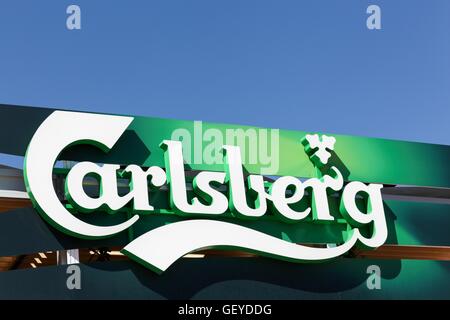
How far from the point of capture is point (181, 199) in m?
9.65

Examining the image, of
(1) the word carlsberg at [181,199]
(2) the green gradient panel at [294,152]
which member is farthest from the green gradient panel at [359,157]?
(1) the word carlsberg at [181,199]

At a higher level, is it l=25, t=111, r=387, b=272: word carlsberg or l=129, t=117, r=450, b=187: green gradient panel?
l=129, t=117, r=450, b=187: green gradient panel

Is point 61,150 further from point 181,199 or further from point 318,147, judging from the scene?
point 318,147

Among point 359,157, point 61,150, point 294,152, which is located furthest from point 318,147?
point 61,150

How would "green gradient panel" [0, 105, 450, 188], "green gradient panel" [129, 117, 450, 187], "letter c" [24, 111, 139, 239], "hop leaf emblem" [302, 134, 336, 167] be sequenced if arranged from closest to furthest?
"letter c" [24, 111, 139, 239], "green gradient panel" [0, 105, 450, 188], "green gradient panel" [129, 117, 450, 187], "hop leaf emblem" [302, 134, 336, 167]

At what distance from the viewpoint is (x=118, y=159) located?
974cm

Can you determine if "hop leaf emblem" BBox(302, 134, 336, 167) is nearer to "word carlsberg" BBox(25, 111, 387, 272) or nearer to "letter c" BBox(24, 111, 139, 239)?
"word carlsberg" BBox(25, 111, 387, 272)

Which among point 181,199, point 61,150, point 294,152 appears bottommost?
point 181,199

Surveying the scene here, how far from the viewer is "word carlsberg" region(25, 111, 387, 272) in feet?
30.0

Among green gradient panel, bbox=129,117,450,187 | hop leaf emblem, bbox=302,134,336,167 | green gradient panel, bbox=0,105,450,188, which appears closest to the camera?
green gradient panel, bbox=0,105,450,188

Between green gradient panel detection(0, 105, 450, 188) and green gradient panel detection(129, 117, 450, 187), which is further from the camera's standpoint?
green gradient panel detection(129, 117, 450, 187)

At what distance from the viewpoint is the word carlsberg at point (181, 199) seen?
30.0 feet

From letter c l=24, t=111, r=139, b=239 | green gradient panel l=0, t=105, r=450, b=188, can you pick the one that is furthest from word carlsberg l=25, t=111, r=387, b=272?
green gradient panel l=0, t=105, r=450, b=188
